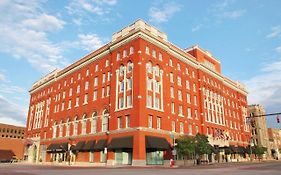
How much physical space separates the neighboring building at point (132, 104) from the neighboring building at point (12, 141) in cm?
Result: 3480

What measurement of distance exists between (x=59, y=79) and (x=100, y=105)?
25352 mm

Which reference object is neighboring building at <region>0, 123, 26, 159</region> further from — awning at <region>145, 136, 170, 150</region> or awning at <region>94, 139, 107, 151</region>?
awning at <region>145, 136, 170, 150</region>

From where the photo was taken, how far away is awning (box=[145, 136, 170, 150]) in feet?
135

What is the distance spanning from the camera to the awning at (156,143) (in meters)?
41.3

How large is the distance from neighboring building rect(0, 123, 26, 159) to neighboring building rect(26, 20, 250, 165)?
34.8 m

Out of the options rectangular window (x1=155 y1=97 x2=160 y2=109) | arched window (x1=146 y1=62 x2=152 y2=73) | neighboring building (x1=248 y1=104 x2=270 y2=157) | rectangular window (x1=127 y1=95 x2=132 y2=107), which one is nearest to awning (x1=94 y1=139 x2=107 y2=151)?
rectangular window (x1=127 y1=95 x2=132 y2=107)

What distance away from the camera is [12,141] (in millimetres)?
107125

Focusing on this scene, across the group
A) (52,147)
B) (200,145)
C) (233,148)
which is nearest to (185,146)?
(200,145)

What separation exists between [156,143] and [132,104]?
785 cm

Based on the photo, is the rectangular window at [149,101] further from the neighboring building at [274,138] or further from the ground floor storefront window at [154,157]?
the neighboring building at [274,138]

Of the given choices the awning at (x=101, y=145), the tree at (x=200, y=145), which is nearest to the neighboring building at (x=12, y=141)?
the awning at (x=101, y=145)

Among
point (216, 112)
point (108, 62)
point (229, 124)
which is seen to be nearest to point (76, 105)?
point (108, 62)

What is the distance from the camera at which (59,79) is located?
71.7 metres

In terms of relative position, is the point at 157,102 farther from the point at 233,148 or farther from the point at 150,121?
the point at 233,148
